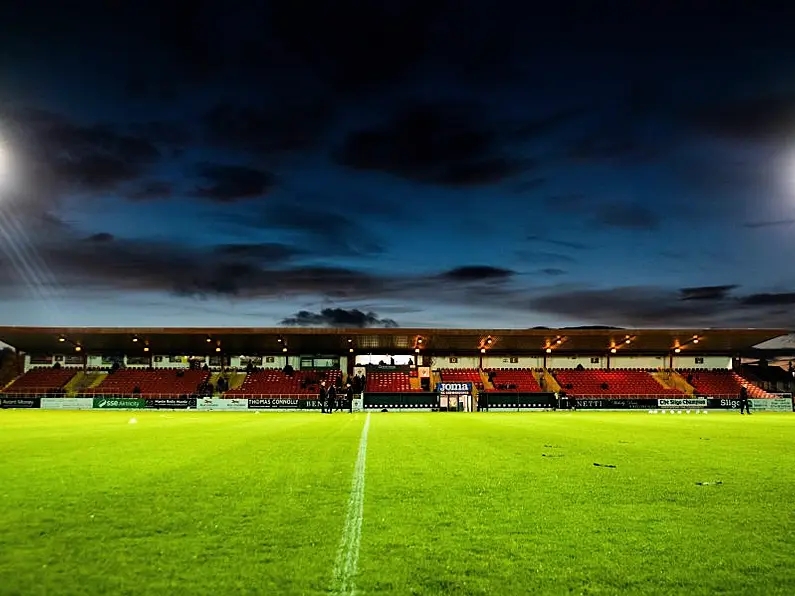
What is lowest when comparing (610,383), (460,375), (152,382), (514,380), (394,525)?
(394,525)

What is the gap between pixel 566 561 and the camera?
17.7ft

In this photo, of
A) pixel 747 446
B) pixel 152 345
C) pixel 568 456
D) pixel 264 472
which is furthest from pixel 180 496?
pixel 152 345

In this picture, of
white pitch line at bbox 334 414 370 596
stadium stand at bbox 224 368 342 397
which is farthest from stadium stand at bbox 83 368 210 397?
white pitch line at bbox 334 414 370 596

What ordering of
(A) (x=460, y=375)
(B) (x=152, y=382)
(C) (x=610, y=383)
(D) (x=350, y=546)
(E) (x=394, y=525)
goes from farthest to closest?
(A) (x=460, y=375)
(C) (x=610, y=383)
(B) (x=152, y=382)
(E) (x=394, y=525)
(D) (x=350, y=546)

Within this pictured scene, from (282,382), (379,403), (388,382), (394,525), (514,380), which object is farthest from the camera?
(388,382)

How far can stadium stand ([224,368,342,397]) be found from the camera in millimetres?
61013

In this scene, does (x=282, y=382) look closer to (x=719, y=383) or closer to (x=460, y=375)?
(x=460, y=375)

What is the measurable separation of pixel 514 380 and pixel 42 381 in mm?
49032

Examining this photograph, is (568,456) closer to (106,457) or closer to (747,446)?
(747,446)

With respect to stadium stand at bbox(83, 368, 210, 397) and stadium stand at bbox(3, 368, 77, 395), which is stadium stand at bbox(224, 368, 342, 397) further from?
stadium stand at bbox(3, 368, 77, 395)

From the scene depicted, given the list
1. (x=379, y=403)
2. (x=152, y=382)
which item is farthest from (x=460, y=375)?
(x=152, y=382)

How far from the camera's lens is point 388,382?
6562cm

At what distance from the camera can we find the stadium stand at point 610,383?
2448 inches

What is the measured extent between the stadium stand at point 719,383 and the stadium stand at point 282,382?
123 ft
